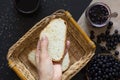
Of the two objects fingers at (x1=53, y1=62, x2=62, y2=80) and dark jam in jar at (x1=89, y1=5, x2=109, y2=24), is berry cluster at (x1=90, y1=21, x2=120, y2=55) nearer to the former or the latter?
dark jam in jar at (x1=89, y1=5, x2=109, y2=24)

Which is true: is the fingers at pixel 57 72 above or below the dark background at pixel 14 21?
below

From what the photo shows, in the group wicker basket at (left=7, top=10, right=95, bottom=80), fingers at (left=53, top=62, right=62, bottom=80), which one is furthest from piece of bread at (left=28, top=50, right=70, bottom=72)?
fingers at (left=53, top=62, right=62, bottom=80)

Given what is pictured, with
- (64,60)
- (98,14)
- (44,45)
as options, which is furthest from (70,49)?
(44,45)

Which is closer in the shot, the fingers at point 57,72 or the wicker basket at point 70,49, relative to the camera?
the fingers at point 57,72

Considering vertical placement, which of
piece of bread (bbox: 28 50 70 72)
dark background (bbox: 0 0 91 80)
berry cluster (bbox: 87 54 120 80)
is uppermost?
dark background (bbox: 0 0 91 80)

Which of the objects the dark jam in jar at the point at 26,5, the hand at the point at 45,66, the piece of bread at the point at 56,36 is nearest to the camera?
the hand at the point at 45,66

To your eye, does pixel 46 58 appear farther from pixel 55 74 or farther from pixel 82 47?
pixel 82 47

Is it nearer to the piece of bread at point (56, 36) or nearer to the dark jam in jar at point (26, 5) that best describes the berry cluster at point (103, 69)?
the piece of bread at point (56, 36)

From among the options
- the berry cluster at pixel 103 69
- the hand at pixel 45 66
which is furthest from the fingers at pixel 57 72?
the berry cluster at pixel 103 69
